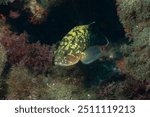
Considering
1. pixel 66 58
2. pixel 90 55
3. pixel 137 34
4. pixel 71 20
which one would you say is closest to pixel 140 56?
pixel 137 34

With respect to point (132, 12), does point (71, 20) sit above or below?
below

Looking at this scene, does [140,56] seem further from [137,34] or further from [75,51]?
[75,51]

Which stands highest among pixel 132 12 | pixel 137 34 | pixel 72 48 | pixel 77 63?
pixel 132 12

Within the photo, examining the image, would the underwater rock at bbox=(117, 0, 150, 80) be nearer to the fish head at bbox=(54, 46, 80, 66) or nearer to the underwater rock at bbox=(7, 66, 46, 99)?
the fish head at bbox=(54, 46, 80, 66)

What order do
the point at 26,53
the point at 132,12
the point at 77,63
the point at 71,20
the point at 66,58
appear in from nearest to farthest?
the point at 66,58, the point at 132,12, the point at 77,63, the point at 26,53, the point at 71,20

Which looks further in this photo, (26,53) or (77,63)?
(26,53)

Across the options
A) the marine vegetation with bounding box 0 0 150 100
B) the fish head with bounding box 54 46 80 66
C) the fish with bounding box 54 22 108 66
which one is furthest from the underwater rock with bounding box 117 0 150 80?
the fish head with bounding box 54 46 80 66

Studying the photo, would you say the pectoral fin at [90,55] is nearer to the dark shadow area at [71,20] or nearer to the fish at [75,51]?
the fish at [75,51]

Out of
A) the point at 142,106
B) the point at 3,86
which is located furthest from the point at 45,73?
the point at 142,106

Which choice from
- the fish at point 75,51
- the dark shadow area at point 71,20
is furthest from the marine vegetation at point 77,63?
the dark shadow area at point 71,20
